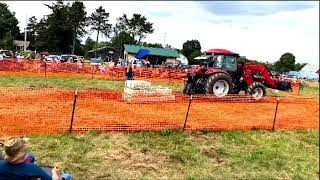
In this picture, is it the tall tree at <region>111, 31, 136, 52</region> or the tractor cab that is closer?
the tractor cab

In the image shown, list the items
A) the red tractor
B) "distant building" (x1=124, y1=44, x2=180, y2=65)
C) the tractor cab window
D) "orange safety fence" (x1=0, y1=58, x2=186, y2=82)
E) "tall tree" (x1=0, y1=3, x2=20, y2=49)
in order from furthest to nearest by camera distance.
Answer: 1. "tall tree" (x1=0, y1=3, x2=20, y2=49)
2. "distant building" (x1=124, y1=44, x2=180, y2=65)
3. "orange safety fence" (x1=0, y1=58, x2=186, y2=82)
4. the tractor cab window
5. the red tractor

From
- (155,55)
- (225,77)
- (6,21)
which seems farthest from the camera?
(6,21)

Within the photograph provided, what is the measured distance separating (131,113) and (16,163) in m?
9.12

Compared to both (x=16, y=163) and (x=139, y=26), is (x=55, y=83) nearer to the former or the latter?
(x=16, y=163)

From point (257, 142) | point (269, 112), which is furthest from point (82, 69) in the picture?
point (257, 142)

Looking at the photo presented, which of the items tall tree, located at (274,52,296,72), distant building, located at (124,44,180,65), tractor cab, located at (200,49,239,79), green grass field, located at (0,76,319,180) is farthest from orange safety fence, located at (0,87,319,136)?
tall tree, located at (274,52,296,72)

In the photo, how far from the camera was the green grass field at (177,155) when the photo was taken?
28.1 feet

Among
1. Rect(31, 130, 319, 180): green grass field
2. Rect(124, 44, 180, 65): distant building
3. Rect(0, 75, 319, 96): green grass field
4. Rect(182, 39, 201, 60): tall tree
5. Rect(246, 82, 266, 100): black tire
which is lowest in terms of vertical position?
Rect(31, 130, 319, 180): green grass field

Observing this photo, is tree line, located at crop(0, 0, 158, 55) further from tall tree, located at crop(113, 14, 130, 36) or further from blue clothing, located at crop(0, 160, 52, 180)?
blue clothing, located at crop(0, 160, 52, 180)

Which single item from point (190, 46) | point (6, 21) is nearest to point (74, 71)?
point (6, 21)

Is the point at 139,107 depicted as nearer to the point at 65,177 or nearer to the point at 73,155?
the point at 73,155

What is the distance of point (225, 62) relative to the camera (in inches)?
802

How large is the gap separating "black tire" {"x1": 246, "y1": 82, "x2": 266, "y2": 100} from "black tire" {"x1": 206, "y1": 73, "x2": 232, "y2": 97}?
1096mm

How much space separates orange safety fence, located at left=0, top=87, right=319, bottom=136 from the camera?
11.2 m
